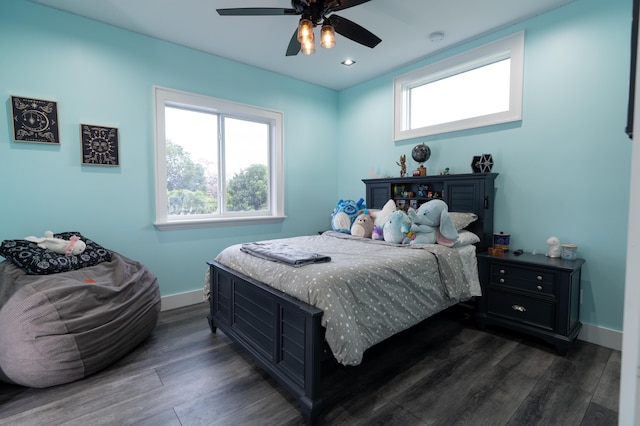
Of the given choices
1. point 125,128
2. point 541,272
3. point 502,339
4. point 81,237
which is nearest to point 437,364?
point 502,339

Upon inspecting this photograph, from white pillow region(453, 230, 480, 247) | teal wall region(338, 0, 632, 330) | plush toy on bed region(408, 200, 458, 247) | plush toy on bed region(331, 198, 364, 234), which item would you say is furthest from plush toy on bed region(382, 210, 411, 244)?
teal wall region(338, 0, 632, 330)

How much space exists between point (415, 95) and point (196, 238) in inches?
126

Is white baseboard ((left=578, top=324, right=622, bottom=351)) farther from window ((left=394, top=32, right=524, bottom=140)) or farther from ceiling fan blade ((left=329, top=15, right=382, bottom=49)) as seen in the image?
ceiling fan blade ((left=329, top=15, right=382, bottom=49))

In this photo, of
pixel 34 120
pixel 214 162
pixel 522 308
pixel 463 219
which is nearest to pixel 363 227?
pixel 463 219

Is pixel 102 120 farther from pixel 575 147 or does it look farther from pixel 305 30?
pixel 575 147

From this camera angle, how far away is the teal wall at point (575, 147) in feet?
7.87

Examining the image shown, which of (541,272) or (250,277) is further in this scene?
(541,272)

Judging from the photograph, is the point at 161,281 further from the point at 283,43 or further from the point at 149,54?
the point at 283,43

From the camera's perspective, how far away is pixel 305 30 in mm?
2049

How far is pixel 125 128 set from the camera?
9.84ft

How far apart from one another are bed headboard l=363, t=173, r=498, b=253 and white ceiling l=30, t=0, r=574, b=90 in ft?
4.66

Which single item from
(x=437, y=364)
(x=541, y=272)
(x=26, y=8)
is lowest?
(x=437, y=364)

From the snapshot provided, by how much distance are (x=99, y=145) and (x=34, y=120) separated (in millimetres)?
467

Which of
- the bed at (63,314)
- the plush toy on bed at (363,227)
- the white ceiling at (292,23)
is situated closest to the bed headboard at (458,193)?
the plush toy on bed at (363,227)
